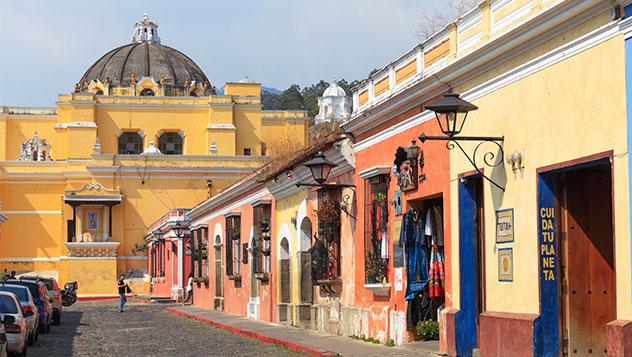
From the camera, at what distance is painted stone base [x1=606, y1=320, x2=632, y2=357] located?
416 inches

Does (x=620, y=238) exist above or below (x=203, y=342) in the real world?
above

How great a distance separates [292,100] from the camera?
12156 cm

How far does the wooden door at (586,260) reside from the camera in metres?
12.5

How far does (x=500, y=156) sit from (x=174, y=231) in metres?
35.2

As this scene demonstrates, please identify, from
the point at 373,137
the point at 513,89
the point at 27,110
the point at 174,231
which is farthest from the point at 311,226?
the point at 27,110

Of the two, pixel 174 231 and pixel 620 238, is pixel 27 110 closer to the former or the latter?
pixel 174 231

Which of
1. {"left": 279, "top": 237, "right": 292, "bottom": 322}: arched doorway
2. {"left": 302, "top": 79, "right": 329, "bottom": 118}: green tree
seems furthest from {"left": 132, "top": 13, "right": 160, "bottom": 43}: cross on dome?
{"left": 279, "top": 237, "right": 292, "bottom": 322}: arched doorway

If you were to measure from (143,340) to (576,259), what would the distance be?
1294cm

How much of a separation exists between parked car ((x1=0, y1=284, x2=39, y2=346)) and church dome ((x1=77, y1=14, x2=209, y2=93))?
1952 inches

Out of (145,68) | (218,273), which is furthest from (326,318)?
(145,68)

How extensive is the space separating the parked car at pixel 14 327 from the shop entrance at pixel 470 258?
698 cm

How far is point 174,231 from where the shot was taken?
4797 cm

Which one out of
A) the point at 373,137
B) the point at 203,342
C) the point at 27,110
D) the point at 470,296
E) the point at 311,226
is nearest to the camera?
the point at 470,296

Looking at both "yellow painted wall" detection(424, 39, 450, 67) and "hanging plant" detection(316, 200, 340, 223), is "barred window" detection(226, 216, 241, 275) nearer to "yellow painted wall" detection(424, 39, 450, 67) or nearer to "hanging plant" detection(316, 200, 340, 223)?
"hanging plant" detection(316, 200, 340, 223)
